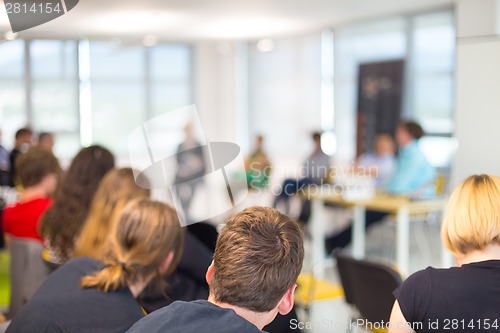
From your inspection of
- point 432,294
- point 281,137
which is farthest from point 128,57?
point 432,294

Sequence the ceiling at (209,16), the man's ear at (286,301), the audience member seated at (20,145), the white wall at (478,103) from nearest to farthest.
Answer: the man's ear at (286,301)
the white wall at (478,103)
the ceiling at (209,16)
the audience member seated at (20,145)

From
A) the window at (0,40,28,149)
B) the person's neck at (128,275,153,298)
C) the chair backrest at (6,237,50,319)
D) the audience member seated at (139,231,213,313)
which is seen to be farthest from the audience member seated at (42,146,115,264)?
the window at (0,40,28,149)

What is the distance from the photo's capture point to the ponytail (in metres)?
1.87

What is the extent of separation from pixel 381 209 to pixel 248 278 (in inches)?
171

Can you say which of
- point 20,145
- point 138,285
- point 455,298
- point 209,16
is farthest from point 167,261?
point 20,145

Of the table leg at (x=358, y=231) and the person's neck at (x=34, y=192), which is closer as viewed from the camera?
the person's neck at (x=34, y=192)

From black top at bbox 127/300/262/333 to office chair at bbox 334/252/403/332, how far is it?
1564 millimetres

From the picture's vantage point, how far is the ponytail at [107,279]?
6.13 ft

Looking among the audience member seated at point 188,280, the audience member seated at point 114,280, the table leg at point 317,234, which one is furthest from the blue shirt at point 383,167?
the audience member seated at point 114,280

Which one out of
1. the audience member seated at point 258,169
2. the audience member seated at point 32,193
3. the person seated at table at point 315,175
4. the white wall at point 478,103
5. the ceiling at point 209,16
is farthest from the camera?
the audience member seated at point 258,169

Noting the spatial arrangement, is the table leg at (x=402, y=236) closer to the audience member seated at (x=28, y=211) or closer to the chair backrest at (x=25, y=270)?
the audience member seated at (x=28, y=211)

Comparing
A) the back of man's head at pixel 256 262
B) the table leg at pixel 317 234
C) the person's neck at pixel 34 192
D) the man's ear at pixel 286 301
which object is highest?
the back of man's head at pixel 256 262

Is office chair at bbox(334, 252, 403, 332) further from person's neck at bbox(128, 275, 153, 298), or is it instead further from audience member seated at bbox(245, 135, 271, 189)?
audience member seated at bbox(245, 135, 271, 189)

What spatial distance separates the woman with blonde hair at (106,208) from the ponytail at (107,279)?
668 millimetres
